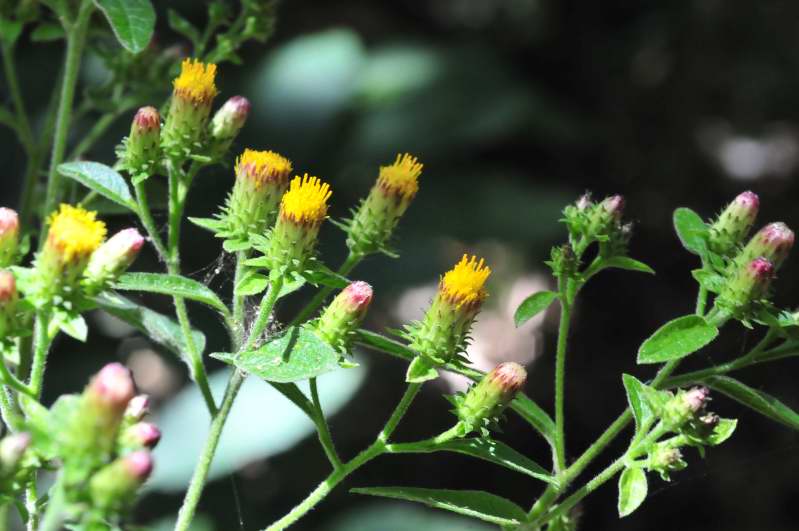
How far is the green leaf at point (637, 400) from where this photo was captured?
66.1 inches

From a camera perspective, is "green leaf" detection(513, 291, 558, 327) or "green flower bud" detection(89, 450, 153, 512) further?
"green leaf" detection(513, 291, 558, 327)

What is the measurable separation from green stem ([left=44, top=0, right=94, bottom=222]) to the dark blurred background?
85 centimetres

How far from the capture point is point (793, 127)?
198 inches

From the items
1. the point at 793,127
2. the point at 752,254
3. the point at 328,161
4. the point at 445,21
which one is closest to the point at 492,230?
the point at 328,161

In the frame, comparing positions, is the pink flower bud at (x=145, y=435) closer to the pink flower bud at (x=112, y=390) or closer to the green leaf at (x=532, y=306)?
the pink flower bud at (x=112, y=390)

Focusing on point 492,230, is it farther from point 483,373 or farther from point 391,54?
point 483,373

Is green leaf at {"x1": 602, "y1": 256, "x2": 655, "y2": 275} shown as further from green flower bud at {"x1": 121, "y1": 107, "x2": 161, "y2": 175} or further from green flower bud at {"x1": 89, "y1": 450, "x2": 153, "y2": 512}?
green flower bud at {"x1": 89, "y1": 450, "x2": 153, "y2": 512}

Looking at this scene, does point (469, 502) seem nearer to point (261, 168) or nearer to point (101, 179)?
point (261, 168)

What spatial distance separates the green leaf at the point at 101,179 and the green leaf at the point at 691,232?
93cm

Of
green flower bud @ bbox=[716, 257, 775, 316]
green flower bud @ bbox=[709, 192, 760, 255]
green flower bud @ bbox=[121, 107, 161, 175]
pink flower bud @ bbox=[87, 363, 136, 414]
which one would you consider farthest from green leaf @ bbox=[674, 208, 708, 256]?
pink flower bud @ bbox=[87, 363, 136, 414]

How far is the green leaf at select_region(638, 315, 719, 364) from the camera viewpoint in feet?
5.51

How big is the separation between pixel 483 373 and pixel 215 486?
1.81 m

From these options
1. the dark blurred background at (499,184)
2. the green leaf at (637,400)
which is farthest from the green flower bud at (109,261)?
the dark blurred background at (499,184)

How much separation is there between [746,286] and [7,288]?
1101 millimetres
